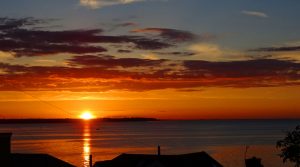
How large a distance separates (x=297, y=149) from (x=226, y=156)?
352ft

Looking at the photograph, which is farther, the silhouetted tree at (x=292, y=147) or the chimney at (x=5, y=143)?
the chimney at (x=5, y=143)

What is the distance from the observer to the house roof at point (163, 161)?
52.2 m

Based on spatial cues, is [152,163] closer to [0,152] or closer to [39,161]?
[39,161]

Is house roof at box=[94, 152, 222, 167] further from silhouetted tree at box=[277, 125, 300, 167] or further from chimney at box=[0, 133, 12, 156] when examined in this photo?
silhouetted tree at box=[277, 125, 300, 167]

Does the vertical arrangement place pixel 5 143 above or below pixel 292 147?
above

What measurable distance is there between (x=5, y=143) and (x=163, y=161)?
17290 millimetres

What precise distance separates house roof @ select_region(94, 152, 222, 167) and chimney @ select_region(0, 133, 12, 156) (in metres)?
15.8

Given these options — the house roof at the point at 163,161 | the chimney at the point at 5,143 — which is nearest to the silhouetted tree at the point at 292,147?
the chimney at the point at 5,143

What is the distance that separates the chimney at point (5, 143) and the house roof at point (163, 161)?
51.9ft

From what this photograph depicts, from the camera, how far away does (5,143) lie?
39.8 m

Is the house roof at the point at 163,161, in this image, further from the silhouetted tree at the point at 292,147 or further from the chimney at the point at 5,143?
the silhouetted tree at the point at 292,147

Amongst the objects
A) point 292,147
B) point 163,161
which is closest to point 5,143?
point 163,161

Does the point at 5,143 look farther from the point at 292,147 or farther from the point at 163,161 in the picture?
the point at 292,147

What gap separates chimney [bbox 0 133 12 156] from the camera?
3943 cm
